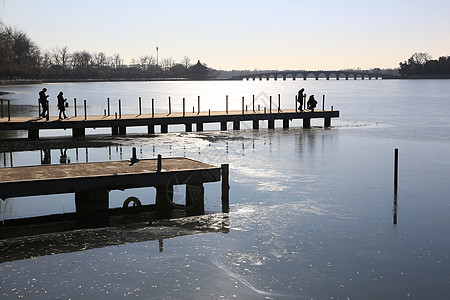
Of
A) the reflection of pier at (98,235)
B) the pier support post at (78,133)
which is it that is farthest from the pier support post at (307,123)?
the reflection of pier at (98,235)

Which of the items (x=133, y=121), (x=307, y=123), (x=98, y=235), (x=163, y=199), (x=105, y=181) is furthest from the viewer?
(x=307, y=123)

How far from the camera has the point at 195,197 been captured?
69.5ft

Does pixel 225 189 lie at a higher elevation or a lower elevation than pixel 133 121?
lower

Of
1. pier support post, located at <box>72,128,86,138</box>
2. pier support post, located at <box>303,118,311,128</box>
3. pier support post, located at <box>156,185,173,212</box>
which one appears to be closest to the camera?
pier support post, located at <box>156,185,173,212</box>

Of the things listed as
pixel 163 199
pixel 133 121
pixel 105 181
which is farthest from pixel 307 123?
pixel 105 181

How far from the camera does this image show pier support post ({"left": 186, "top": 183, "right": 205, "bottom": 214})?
21062mm

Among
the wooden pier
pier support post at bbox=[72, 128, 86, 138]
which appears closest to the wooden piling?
the wooden pier

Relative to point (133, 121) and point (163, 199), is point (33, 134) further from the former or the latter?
point (163, 199)

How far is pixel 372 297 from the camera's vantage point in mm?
13102

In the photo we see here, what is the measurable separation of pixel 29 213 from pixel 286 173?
1259 centimetres

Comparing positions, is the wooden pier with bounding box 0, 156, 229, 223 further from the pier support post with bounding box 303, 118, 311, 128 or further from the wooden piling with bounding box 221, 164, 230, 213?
the pier support post with bounding box 303, 118, 311, 128

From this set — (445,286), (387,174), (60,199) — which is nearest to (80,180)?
(60,199)

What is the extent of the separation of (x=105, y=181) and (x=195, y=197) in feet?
11.4

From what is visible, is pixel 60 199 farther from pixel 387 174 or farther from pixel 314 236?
pixel 387 174
